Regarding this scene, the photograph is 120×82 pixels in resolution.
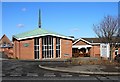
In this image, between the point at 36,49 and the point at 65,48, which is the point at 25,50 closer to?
the point at 36,49

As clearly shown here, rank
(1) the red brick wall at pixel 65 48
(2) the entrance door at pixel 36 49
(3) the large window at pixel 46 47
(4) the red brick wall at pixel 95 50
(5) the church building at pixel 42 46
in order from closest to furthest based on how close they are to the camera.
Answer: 1. (5) the church building at pixel 42 46
2. (2) the entrance door at pixel 36 49
3. (3) the large window at pixel 46 47
4. (1) the red brick wall at pixel 65 48
5. (4) the red brick wall at pixel 95 50

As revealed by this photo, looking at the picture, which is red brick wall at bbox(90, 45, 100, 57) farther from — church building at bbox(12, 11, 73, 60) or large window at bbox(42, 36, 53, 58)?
large window at bbox(42, 36, 53, 58)

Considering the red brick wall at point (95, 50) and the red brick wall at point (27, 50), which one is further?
the red brick wall at point (95, 50)

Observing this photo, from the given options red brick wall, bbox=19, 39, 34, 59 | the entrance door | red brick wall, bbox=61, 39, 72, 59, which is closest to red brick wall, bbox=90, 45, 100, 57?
red brick wall, bbox=61, 39, 72, 59

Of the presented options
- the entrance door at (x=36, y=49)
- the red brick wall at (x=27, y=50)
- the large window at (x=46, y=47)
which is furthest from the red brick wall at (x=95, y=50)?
the red brick wall at (x=27, y=50)

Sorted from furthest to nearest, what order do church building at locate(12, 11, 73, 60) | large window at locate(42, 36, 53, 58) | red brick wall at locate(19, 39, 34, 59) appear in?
large window at locate(42, 36, 53, 58)
church building at locate(12, 11, 73, 60)
red brick wall at locate(19, 39, 34, 59)

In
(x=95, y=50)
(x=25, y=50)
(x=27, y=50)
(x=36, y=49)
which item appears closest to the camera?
(x=27, y=50)

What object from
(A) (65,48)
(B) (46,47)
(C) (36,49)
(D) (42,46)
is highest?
(D) (42,46)

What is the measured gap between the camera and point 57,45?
41.5m

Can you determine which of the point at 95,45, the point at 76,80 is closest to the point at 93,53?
the point at 95,45

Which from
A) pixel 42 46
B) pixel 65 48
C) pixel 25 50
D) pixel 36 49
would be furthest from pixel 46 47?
pixel 25 50

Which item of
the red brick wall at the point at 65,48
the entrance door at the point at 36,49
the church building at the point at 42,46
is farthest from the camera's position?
the red brick wall at the point at 65,48

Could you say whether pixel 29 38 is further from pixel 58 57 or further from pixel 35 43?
pixel 58 57

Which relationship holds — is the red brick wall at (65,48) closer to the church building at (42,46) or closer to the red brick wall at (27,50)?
the church building at (42,46)
